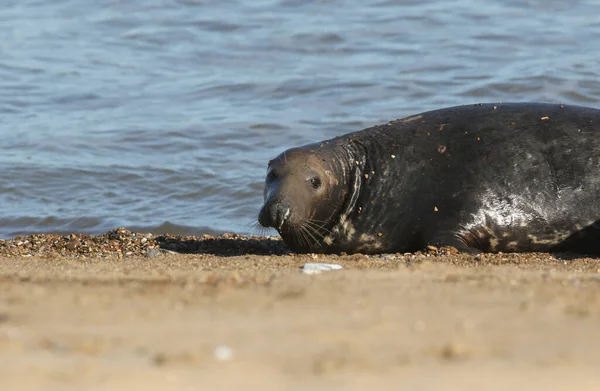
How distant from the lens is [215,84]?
1683 centimetres

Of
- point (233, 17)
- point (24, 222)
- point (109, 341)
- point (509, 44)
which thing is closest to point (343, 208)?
point (24, 222)

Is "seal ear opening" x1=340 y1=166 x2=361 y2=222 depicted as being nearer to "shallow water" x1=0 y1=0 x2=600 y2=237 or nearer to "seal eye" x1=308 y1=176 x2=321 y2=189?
"seal eye" x1=308 y1=176 x2=321 y2=189

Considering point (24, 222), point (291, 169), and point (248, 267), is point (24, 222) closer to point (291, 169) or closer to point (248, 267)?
point (291, 169)

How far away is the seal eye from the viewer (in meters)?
8.41

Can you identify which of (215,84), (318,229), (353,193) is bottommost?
(215,84)

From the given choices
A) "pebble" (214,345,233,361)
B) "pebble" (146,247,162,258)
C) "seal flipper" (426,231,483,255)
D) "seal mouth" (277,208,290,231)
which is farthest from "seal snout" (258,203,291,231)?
"pebble" (214,345,233,361)

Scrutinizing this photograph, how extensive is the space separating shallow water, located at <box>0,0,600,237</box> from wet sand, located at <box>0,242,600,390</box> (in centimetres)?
586

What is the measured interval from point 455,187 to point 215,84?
909 centimetres

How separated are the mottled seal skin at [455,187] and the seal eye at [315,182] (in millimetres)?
19

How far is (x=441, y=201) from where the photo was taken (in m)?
8.25

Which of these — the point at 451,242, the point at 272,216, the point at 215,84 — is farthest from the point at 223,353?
the point at 215,84

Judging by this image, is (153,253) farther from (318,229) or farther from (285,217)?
(318,229)

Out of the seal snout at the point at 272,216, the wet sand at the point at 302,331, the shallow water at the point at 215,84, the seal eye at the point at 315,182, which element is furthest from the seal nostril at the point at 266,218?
the shallow water at the point at 215,84

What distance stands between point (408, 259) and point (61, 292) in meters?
3.24
